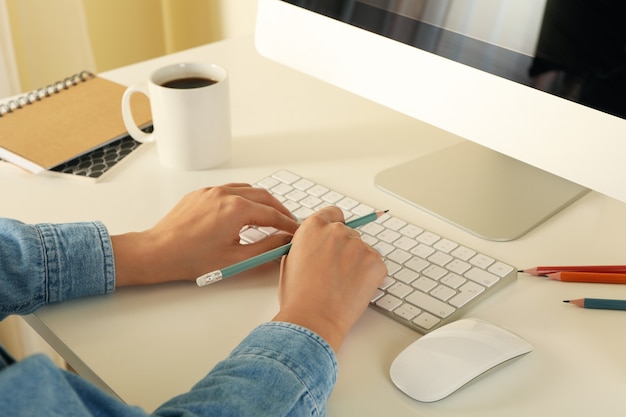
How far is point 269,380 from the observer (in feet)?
1.76

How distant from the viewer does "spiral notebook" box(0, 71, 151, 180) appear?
0.89 metres

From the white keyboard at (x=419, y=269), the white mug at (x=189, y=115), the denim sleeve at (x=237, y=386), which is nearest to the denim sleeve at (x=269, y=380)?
the denim sleeve at (x=237, y=386)

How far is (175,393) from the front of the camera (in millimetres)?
581

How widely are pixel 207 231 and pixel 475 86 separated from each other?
0.28 m

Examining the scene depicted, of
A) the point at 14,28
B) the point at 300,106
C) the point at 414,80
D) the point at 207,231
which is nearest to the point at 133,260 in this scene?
the point at 207,231

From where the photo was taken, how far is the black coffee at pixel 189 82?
0.89m

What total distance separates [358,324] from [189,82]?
0.39 metres

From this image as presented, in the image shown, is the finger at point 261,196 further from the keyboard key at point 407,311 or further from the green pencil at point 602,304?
the green pencil at point 602,304

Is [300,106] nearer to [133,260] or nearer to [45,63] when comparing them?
[133,260]

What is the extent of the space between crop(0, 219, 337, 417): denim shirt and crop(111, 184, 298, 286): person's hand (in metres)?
0.02

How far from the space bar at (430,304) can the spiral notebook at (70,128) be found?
400 millimetres

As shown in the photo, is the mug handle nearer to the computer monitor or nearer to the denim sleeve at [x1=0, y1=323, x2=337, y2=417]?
the computer monitor

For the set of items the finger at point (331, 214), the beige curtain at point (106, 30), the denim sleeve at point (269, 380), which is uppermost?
the finger at point (331, 214)

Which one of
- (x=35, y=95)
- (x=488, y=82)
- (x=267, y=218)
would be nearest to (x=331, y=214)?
(x=267, y=218)
